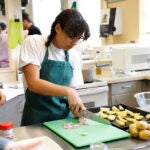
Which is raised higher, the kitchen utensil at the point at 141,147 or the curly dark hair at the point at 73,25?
the curly dark hair at the point at 73,25

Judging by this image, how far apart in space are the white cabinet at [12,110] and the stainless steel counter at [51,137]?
1.04 m

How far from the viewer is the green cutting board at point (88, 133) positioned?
1.25 metres

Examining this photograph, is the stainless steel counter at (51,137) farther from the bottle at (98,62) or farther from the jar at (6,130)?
the bottle at (98,62)

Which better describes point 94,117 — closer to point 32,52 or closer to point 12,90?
point 32,52

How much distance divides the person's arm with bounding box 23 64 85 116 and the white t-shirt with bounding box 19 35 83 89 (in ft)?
0.17

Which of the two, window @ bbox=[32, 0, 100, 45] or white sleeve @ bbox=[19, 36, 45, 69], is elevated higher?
window @ bbox=[32, 0, 100, 45]

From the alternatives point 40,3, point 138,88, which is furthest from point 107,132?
point 40,3

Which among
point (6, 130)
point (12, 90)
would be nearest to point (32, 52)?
point (6, 130)

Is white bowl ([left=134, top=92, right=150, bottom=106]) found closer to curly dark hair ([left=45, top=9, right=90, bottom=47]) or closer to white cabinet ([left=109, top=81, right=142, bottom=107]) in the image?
curly dark hair ([left=45, top=9, right=90, bottom=47])

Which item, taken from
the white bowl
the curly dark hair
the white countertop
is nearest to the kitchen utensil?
the curly dark hair

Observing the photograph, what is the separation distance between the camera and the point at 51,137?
4.37 ft

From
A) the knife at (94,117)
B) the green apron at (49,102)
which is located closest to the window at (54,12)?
the green apron at (49,102)

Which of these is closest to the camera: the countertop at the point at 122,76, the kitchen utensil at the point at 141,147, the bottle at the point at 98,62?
the kitchen utensil at the point at 141,147

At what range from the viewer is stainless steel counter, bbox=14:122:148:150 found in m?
1.21
